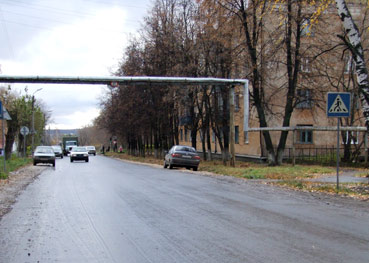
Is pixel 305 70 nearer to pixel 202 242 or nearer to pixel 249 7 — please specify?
pixel 249 7

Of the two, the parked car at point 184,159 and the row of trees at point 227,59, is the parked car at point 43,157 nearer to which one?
the row of trees at point 227,59

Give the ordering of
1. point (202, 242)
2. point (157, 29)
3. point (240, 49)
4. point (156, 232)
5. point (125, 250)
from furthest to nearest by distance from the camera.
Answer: point (157, 29), point (240, 49), point (156, 232), point (202, 242), point (125, 250)

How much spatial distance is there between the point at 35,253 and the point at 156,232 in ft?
6.63

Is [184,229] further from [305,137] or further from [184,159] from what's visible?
[305,137]

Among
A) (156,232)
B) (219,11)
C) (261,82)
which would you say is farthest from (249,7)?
(156,232)

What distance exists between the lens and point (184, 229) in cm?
731

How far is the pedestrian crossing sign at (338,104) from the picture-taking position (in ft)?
44.3

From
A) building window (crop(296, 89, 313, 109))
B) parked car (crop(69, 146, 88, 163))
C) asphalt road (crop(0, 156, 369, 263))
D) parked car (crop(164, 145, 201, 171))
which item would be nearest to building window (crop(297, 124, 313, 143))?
building window (crop(296, 89, 313, 109))

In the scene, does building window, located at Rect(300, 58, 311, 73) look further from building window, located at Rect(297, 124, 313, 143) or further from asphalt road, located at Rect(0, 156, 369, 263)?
asphalt road, located at Rect(0, 156, 369, 263)

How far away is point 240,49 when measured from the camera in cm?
2831

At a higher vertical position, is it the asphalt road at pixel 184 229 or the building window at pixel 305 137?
the building window at pixel 305 137

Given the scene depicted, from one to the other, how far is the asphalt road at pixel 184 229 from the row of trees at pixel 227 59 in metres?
8.87

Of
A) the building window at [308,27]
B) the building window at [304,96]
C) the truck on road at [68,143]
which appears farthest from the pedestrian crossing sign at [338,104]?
the truck on road at [68,143]

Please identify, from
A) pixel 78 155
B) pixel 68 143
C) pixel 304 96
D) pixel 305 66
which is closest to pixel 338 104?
pixel 305 66
